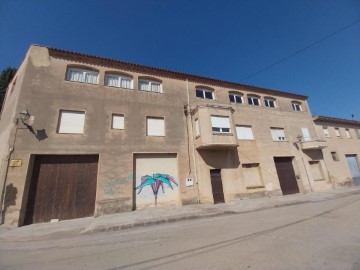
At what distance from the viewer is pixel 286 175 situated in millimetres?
16516

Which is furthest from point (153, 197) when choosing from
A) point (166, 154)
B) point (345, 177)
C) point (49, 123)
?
point (345, 177)

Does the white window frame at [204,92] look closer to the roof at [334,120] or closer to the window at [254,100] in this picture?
the window at [254,100]

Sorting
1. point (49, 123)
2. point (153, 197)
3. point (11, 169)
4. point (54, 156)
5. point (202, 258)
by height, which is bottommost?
point (202, 258)

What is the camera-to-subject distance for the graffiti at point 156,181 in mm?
11805

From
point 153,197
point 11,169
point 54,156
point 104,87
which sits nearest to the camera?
point 11,169

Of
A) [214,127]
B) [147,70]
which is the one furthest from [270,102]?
[147,70]

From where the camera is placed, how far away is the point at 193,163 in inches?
523

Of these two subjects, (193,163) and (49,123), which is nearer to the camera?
(49,123)

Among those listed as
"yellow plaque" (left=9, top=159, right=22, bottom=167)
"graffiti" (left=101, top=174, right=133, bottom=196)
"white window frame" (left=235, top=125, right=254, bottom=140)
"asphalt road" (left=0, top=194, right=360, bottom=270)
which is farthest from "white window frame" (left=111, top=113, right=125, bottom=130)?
"white window frame" (left=235, top=125, right=254, bottom=140)

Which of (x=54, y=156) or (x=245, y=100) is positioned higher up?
(x=245, y=100)

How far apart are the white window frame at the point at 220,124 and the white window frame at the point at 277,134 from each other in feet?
19.1

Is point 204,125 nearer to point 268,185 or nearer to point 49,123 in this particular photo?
point 268,185

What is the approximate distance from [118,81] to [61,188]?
7.78m

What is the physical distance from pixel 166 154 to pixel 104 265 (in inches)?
348
